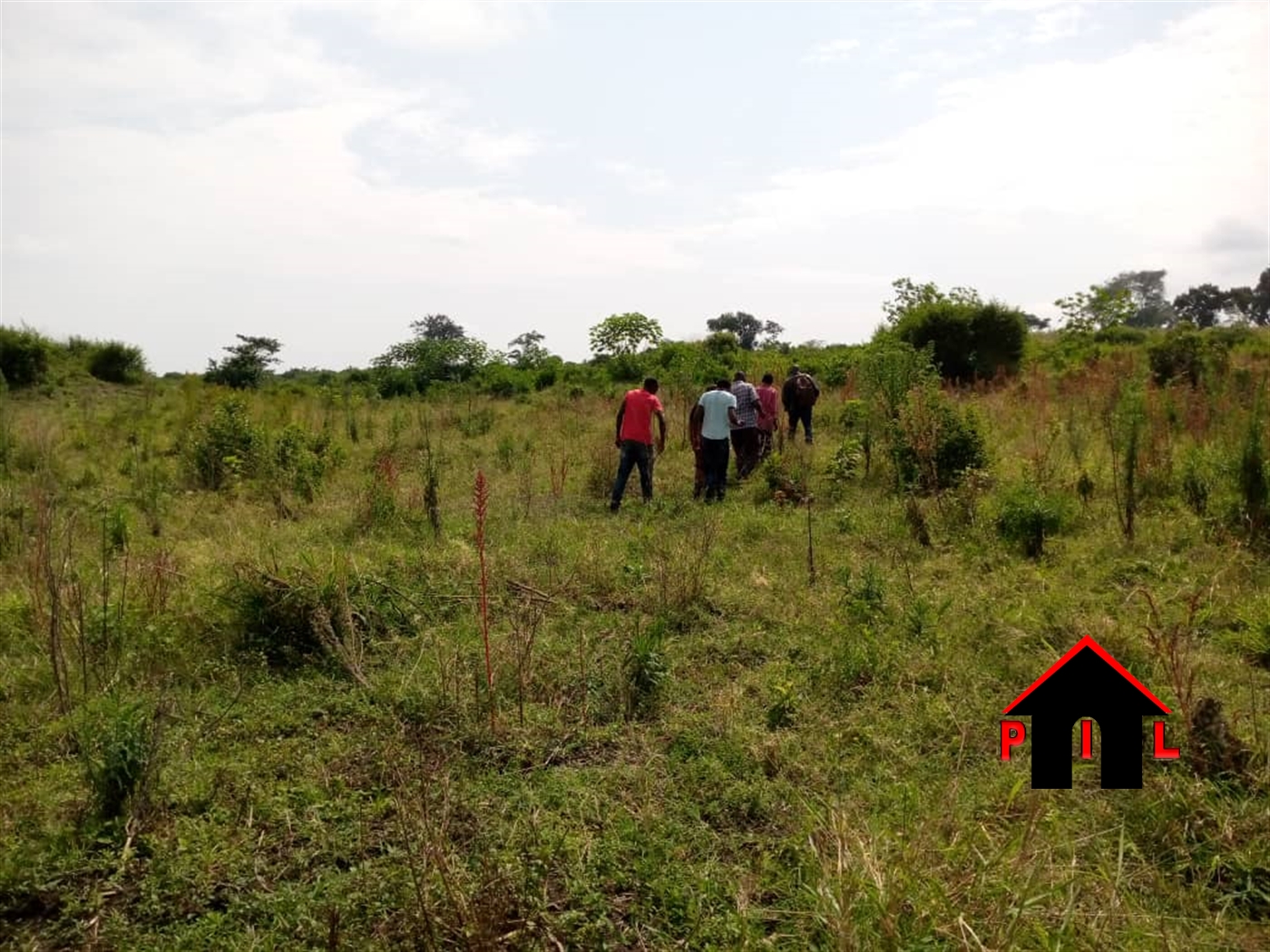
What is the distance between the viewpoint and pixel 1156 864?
3.19 metres

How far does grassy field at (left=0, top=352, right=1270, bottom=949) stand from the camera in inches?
114

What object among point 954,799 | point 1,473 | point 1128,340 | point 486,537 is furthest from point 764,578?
point 1128,340

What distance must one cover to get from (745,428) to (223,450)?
22.0 ft

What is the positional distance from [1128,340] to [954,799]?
23.7m

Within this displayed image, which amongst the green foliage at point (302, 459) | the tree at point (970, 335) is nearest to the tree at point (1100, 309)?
the tree at point (970, 335)

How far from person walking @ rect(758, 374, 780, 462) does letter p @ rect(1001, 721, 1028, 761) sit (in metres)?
7.37

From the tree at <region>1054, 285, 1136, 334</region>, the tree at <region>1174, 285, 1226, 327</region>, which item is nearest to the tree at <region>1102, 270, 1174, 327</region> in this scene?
the tree at <region>1174, 285, 1226, 327</region>

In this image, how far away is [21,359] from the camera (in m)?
18.6

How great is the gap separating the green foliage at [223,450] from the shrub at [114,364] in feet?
39.3

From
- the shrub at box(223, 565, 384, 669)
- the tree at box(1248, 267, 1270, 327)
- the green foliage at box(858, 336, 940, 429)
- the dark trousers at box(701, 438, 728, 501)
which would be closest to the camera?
→ the shrub at box(223, 565, 384, 669)

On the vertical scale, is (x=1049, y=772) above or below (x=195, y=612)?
below

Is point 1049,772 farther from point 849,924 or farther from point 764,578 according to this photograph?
point 764,578

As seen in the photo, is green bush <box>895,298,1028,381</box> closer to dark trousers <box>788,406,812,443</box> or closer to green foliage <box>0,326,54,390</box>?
dark trousers <box>788,406,812,443</box>

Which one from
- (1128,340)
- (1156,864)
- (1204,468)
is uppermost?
(1128,340)
